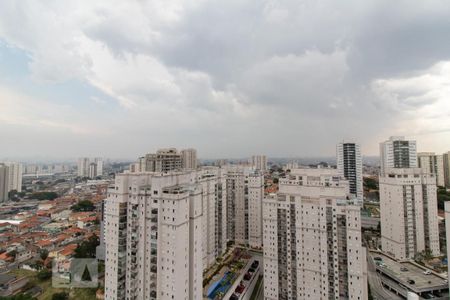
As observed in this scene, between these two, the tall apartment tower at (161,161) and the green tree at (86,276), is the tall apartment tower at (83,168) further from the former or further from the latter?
the green tree at (86,276)

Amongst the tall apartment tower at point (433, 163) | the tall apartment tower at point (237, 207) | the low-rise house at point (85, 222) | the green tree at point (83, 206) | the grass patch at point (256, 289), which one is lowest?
the grass patch at point (256, 289)

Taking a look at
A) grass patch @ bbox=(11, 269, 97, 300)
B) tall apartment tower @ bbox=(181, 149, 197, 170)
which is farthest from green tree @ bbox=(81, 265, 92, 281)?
tall apartment tower @ bbox=(181, 149, 197, 170)

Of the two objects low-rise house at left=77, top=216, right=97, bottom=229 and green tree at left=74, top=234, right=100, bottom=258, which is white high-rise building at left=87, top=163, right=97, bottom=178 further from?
green tree at left=74, top=234, right=100, bottom=258

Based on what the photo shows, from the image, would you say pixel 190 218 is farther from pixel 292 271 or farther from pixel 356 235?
pixel 356 235

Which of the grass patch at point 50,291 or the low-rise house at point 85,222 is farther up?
the low-rise house at point 85,222

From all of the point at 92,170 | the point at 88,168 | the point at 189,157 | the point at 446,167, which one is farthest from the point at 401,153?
the point at 88,168

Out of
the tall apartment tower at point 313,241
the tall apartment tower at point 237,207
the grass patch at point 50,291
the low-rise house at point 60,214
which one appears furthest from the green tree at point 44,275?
the low-rise house at point 60,214
